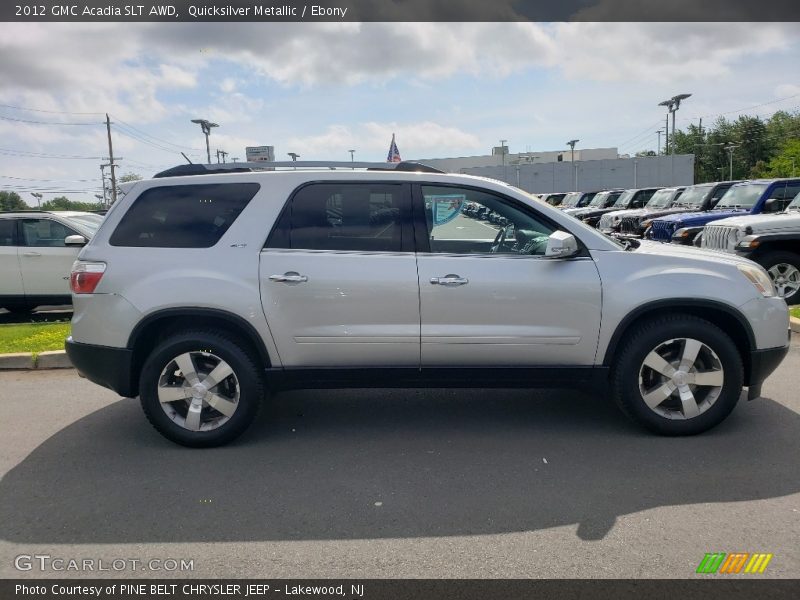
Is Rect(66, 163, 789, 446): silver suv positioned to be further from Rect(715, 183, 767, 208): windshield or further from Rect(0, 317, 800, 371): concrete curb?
→ Rect(715, 183, 767, 208): windshield

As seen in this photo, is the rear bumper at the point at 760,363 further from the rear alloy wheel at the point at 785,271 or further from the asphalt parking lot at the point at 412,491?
the rear alloy wheel at the point at 785,271

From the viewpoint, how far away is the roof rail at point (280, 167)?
440 centimetres

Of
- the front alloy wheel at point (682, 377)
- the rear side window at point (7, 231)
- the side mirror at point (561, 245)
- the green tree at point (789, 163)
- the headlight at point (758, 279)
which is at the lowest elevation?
the front alloy wheel at point (682, 377)

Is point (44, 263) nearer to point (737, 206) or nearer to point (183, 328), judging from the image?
point (183, 328)

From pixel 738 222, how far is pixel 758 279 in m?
5.40

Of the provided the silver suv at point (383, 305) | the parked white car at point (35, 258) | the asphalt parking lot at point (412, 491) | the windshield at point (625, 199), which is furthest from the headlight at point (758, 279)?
the windshield at point (625, 199)

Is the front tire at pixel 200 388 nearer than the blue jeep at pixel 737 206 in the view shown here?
Yes

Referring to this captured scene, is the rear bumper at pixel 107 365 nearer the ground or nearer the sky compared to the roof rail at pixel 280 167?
nearer the ground

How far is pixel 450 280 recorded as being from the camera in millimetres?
4055

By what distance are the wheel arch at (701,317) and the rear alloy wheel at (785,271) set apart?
5140 millimetres

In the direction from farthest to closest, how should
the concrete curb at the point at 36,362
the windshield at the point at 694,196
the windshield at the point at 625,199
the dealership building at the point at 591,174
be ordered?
the dealership building at the point at 591,174 → the windshield at the point at 625,199 → the windshield at the point at 694,196 → the concrete curb at the point at 36,362

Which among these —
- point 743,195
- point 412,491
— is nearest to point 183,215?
point 412,491

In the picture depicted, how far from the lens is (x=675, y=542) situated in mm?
2955

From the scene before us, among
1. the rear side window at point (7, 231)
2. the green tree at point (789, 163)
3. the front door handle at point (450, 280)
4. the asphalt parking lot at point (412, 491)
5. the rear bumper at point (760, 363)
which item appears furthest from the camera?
the green tree at point (789, 163)
